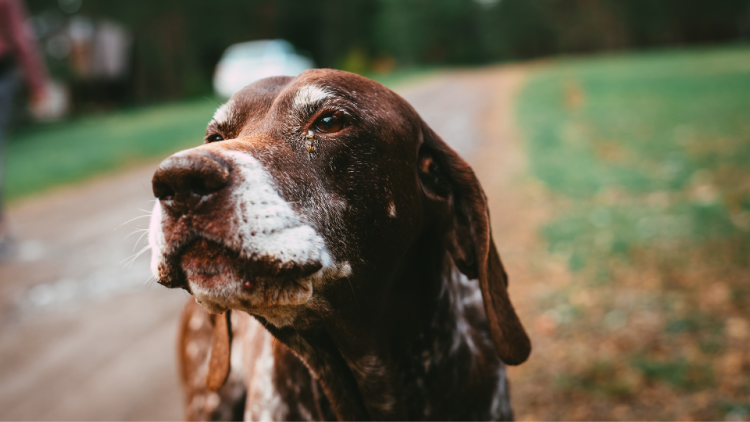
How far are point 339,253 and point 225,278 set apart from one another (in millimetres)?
378

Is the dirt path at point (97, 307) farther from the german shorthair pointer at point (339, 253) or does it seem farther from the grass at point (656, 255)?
the german shorthair pointer at point (339, 253)

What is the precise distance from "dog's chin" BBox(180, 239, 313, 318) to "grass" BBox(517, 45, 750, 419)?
8.12 ft

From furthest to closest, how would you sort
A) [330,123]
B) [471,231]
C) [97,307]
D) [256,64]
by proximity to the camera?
[256,64] < [97,307] < [471,231] < [330,123]

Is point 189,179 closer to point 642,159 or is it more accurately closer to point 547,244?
point 547,244

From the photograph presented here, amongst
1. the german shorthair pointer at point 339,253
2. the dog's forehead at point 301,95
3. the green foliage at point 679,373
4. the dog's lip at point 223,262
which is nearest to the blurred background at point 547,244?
the green foliage at point 679,373

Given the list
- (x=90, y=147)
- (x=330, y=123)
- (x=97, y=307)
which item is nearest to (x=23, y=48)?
(x=97, y=307)

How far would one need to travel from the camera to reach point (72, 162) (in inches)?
473

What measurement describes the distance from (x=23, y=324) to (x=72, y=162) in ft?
27.1

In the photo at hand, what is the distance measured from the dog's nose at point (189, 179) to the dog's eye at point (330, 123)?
41 cm

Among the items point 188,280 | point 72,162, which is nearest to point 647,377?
point 188,280

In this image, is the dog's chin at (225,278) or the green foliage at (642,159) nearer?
the dog's chin at (225,278)

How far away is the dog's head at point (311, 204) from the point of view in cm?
142

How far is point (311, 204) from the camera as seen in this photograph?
64.3 inches

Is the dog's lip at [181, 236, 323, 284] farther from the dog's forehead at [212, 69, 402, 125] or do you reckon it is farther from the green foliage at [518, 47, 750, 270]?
the green foliage at [518, 47, 750, 270]
